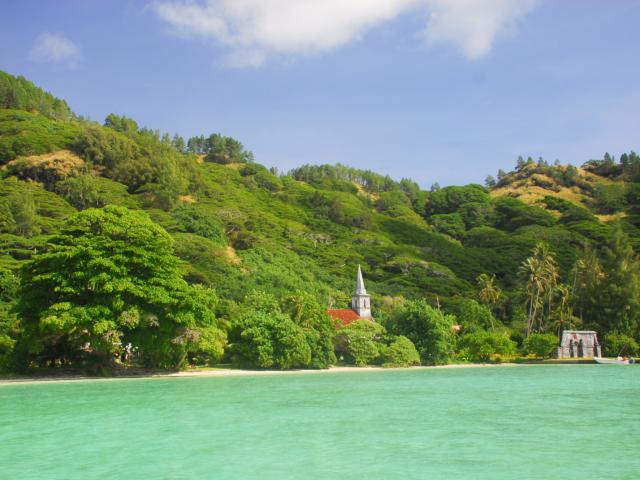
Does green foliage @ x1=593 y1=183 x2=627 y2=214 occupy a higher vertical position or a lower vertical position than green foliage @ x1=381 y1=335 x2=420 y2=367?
higher

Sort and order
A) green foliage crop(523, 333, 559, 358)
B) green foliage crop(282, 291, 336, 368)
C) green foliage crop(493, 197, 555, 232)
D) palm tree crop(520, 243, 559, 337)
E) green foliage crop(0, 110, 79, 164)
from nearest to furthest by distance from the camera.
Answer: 1. green foliage crop(282, 291, 336, 368)
2. green foliage crop(523, 333, 559, 358)
3. palm tree crop(520, 243, 559, 337)
4. green foliage crop(0, 110, 79, 164)
5. green foliage crop(493, 197, 555, 232)

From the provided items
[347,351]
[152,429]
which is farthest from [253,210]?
[152,429]

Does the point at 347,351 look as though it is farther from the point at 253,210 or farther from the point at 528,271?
the point at 253,210

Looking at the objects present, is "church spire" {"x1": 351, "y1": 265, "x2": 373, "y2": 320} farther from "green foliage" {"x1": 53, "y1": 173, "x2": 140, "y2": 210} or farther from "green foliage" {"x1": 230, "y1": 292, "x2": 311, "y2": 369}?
"green foliage" {"x1": 53, "y1": 173, "x2": 140, "y2": 210}

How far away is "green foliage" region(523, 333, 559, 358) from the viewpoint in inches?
2493

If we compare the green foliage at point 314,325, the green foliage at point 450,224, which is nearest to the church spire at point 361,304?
the green foliage at point 314,325

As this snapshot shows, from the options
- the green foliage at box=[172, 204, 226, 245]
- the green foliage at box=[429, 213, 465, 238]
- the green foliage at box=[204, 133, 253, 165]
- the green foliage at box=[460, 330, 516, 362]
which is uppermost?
the green foliage at box=[204, 133, 253, 165]

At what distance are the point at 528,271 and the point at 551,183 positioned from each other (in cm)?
12834

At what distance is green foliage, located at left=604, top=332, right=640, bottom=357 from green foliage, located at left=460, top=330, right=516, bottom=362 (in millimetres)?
11942

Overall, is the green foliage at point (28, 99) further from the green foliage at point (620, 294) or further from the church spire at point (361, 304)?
the green foliage at point (620, 294)

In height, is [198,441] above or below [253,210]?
below

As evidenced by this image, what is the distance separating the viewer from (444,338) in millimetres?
56500

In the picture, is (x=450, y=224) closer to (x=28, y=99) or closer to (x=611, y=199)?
(x=611, y=199)

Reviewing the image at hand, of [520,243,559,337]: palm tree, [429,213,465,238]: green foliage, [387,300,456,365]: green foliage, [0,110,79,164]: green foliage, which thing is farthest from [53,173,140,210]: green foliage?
[429,213,465,238]: green foliage
